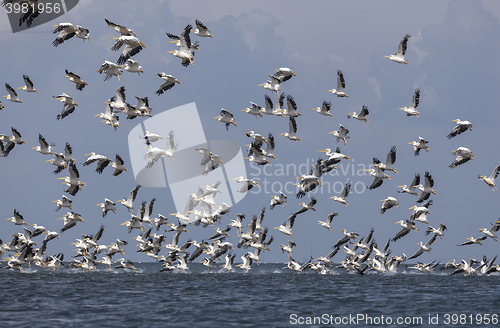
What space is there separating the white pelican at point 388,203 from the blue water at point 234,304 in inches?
192

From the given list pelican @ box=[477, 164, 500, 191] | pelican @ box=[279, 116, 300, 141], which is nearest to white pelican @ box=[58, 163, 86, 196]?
pelican @ box=[279, 116, 300, 141]

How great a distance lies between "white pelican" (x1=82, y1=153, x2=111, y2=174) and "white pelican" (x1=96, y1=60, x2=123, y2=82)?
4239 mm

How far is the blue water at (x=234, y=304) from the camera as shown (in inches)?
1046

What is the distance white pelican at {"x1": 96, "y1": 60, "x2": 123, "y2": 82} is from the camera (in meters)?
34.5

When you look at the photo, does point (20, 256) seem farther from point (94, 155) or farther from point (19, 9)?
point (19, 9)

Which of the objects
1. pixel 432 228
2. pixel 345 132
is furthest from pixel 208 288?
pixel 432 228

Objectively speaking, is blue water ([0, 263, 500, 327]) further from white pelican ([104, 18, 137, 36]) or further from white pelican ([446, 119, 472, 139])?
white pelican ([104, 18, 137, 36])

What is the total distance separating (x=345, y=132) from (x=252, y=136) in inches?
233

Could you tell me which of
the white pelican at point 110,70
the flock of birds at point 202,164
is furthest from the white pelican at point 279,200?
the white pelican at point 110,70

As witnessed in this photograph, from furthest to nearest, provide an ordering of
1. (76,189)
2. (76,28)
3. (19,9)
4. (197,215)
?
(197,215), (76,189), (76,28), (19,9)

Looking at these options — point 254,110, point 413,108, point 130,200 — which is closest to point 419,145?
point 413,108

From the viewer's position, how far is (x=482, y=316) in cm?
2828

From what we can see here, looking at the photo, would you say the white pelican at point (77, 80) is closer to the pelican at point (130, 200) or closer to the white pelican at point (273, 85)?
the pelican at point (130, 200)

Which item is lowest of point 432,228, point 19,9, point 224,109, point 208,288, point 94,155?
point 208,288
